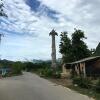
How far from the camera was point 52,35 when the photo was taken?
95812mm

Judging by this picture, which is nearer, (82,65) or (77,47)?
(82,65)

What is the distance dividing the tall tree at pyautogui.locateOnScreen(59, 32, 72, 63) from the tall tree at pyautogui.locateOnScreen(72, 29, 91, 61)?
3.72 feet

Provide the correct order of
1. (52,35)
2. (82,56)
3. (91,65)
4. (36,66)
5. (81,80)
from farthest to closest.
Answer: (36,66), (52,35), (82,56), (91,65), (81,80)

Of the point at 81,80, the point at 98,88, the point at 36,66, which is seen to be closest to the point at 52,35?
the point at 36,66


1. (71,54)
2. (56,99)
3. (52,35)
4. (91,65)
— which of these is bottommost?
(56,99)

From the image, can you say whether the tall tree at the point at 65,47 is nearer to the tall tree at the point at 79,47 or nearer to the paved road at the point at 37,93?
the tall tree at the point at 79,47

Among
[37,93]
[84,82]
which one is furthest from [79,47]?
[37,93]

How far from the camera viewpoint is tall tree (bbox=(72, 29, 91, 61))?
234ft

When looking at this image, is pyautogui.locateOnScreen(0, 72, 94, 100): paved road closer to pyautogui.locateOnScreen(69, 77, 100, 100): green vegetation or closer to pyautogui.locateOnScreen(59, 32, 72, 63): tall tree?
pyautogui.locateOnScreen(69, 77, 100, 100): green vegetation

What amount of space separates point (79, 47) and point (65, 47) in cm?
337

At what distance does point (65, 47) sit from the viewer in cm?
7288

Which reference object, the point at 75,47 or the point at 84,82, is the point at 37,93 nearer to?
the point at 84,82

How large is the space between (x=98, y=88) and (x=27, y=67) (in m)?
121

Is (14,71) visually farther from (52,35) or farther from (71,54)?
(71,54)
